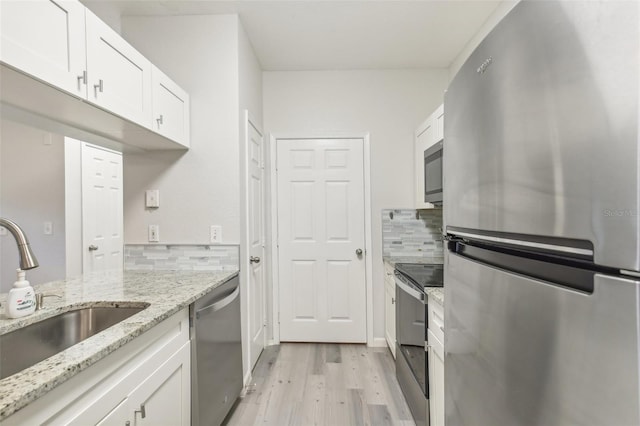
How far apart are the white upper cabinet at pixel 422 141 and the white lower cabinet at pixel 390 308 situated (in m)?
0.69

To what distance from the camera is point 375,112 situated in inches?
117

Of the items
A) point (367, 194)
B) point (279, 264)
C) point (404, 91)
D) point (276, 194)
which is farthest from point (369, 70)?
point (279, 264)

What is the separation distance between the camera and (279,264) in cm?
300

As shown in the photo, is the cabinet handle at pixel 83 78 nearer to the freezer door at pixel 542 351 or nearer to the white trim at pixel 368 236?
the freezer door at pixel 542 351

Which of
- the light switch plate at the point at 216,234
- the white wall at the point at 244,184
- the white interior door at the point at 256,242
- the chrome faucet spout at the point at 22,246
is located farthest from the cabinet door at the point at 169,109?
the chrome faucet spout at the point at 22,246

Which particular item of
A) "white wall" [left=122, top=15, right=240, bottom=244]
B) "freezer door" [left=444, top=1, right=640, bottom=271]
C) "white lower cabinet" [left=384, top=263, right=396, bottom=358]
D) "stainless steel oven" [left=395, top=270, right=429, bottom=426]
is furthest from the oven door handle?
"white wall" [left=122, top=15, right=240, bottom=244]

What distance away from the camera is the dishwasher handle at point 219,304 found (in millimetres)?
1475

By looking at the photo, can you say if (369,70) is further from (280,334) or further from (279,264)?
(280,334)

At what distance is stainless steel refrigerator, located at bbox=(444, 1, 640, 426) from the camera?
0.38m

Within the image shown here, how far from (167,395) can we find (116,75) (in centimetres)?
144

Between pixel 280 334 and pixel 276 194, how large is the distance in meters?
1.40

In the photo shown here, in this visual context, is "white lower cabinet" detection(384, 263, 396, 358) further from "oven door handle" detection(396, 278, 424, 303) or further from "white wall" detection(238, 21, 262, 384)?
"white wall" detection(238, 21, 262, 384)

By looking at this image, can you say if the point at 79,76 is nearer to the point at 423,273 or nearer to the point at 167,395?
the point at 167,395

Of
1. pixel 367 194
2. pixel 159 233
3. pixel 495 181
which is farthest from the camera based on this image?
pixel 367 194
